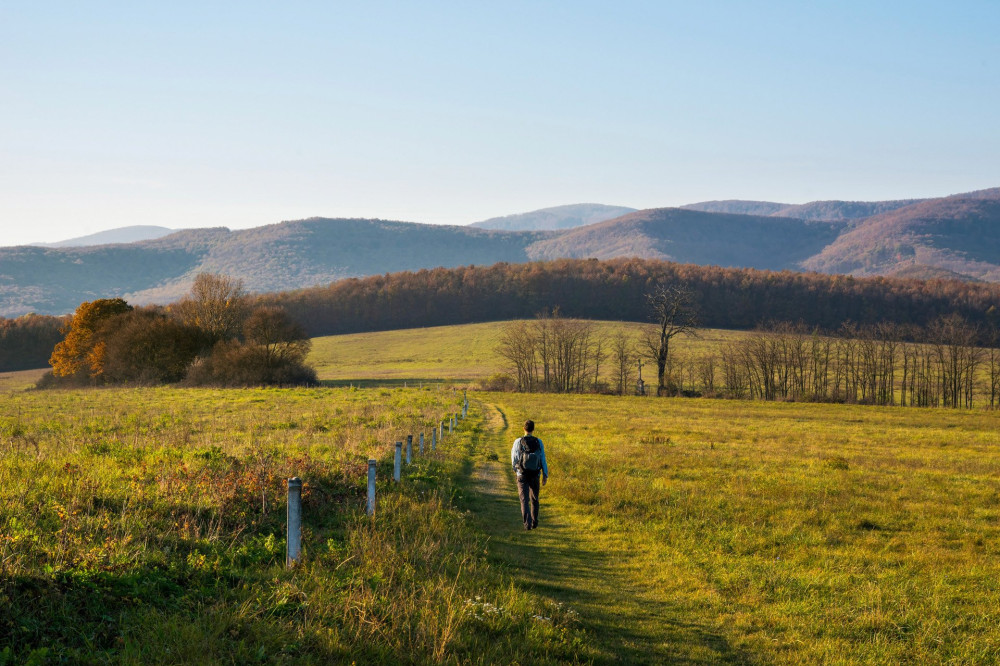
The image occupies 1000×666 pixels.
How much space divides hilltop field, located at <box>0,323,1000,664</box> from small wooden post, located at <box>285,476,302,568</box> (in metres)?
0.26

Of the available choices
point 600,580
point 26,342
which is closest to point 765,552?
point 600,580

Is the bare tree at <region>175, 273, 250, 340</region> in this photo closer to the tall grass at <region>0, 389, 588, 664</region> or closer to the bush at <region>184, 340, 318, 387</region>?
the bush at <region>184, 340, 318, 387</region>

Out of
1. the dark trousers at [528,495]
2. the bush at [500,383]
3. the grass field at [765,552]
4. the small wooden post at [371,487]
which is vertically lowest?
the bush at [500,383]

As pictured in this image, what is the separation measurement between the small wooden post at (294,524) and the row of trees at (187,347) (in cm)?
5242

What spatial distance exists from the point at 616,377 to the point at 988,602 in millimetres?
65561

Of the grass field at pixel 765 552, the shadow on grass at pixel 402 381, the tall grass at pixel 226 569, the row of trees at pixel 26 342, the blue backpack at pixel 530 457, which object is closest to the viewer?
the tall grass at pixel 226 569

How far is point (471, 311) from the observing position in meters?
136

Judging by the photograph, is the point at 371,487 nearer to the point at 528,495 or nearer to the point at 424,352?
the point at 528,495

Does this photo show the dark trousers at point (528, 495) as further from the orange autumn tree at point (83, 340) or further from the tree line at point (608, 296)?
the tree line at point (608, 296)

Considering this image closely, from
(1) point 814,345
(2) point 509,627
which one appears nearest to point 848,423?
(1) point 814,345

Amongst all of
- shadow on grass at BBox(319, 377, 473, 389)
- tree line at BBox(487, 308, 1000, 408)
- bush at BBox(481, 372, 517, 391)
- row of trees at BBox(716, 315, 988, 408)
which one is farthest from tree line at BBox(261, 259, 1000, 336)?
bush at BBox(481, 372, 517, 391)

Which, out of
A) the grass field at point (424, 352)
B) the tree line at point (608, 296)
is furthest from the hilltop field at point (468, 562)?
the tree line at point (608, 296)

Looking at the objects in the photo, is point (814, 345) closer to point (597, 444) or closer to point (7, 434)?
point (597, 444)

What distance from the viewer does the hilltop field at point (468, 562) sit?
19.3 ft
